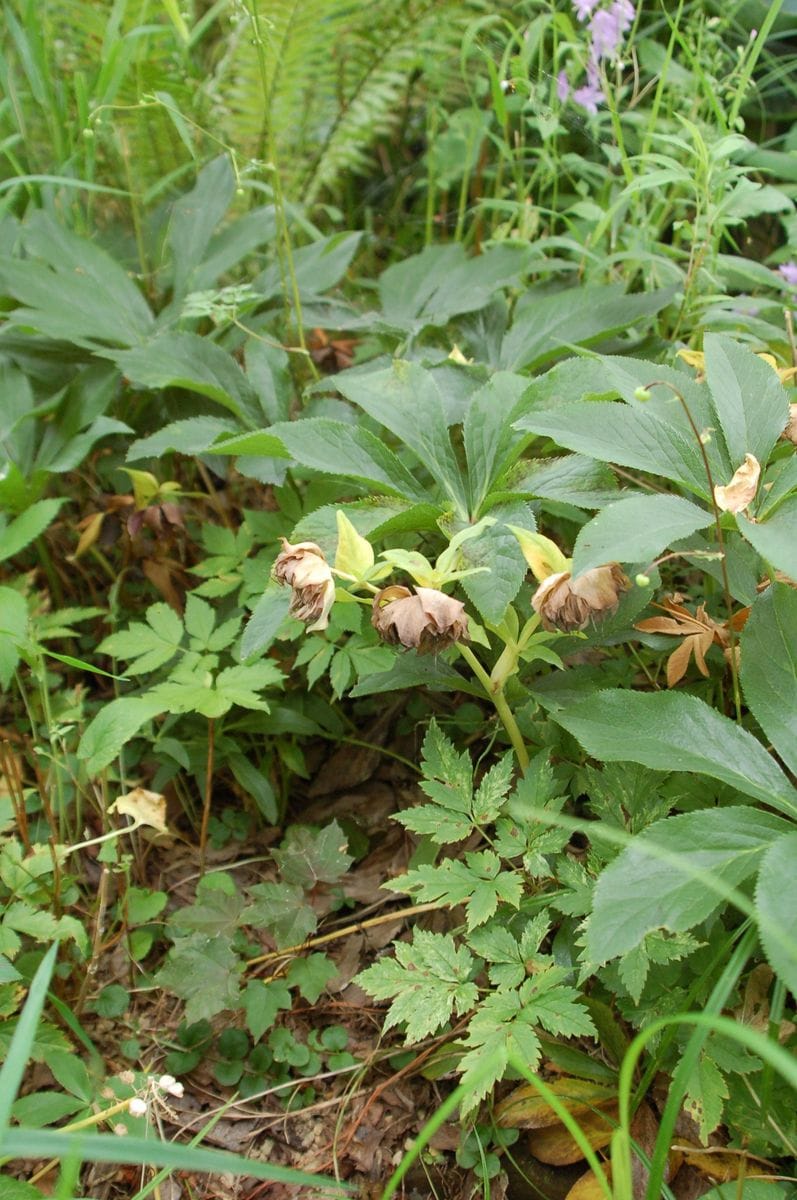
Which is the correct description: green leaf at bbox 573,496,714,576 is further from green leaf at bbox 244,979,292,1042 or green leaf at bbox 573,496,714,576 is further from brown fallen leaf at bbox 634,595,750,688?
green leaf at bbox 244,979,292,1042

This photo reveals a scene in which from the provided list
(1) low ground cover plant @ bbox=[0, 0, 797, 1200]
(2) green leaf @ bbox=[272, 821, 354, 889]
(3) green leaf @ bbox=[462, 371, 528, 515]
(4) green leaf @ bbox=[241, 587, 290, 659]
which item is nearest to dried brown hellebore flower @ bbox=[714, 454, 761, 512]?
(1) low ground cover plant @ bbox=[0, 0, 797, 1200]

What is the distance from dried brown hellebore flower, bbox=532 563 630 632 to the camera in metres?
0.99

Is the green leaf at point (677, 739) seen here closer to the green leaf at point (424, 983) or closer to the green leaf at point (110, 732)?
the green leaf at point (424, 983)

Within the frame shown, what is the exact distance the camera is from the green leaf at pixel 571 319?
153 cm

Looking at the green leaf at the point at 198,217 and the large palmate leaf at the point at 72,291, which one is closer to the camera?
the large palmate leaf at the point at 72,291

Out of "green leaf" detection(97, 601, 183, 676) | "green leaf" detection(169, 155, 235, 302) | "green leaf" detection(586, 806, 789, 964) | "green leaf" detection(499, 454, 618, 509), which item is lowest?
"green leaf" detection(97, 601, 183, 676)

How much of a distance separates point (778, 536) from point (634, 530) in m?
0.15

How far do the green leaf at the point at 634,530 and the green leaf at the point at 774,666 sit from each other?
0.16 metres

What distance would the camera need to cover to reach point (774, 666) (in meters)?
1.03

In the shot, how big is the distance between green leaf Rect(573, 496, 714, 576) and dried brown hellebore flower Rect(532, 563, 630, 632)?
63 millimetres

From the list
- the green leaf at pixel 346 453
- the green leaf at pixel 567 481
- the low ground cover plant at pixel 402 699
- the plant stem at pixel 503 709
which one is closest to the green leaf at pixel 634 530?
the low ground cover plant at pixel 402 699

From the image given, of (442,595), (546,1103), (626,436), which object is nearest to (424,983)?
(546,1103)

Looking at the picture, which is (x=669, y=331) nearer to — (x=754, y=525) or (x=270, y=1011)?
(x=754, y=525)

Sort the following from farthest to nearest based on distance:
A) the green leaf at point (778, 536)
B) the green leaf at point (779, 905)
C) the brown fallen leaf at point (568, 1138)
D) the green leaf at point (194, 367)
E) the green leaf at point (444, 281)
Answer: the green leaf at point (444, 281) < the green leaf at point (194, 367) < the brown fallen leaf at point (568, 1138) < the green leaf at point (778, 536) < the green leaf at point (779, 905)
